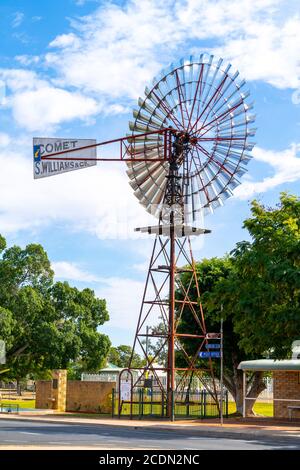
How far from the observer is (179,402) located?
35.4 meters

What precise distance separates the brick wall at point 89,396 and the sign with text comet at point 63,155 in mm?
17128

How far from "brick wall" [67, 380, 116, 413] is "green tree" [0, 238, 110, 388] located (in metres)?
13.5

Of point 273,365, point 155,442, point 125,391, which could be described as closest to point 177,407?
point 125,391

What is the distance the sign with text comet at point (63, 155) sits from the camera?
26078mm

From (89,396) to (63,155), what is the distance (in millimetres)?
19331

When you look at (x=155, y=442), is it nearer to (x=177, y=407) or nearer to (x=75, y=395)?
(x=177, y=407)

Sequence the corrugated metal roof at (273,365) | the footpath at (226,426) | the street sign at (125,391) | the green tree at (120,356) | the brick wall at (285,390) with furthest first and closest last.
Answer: the green tree at (120,356)
the street sign at (125,391)
the brick wall at (285,390)
the corrugated metal roof at (273,365)
the footpath at (226,426)

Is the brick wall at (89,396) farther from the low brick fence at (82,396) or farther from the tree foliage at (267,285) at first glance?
the tree foliage at (267,285)

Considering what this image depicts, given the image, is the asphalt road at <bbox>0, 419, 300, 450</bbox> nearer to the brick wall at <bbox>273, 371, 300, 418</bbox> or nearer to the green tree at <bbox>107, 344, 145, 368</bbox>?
the brick wall at <bbox>273, 371, 300, 418</bbox>

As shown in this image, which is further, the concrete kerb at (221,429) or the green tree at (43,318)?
the green tree at (43,318)

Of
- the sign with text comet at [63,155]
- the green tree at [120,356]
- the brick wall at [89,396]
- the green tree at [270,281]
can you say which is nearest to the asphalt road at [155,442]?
the green tree at [270,281]

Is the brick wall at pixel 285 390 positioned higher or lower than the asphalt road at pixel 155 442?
higher

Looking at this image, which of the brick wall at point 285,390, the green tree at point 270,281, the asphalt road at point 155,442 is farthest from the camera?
the brick wall at point 285,390

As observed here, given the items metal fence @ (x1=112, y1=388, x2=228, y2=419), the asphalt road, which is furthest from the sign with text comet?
metal fence @ (x1=112, y1=388, x2=228, y2=419)
